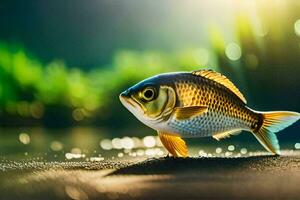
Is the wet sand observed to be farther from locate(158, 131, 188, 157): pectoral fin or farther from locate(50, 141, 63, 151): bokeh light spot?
locate(50, 141, 63, 151): bokeh light spot

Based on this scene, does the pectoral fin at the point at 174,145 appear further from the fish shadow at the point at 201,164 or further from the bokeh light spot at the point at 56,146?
the bokeh light spot at the point at 56,146

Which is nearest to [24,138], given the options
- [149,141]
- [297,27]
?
[149,141]

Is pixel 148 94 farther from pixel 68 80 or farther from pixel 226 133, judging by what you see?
pixel 68 80

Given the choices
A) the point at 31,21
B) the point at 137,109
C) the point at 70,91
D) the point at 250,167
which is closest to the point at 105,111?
the point at 70,91

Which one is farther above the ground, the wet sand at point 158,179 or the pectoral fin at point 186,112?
the pectoral fin at point 186,112

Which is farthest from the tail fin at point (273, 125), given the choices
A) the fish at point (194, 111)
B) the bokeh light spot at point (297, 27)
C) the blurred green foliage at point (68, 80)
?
the bokeh light spot at point (297, 27)

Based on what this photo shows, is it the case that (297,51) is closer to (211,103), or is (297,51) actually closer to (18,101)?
(211,103)

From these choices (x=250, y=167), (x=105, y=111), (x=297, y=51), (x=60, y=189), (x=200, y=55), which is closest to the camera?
(x=60, y=189)
